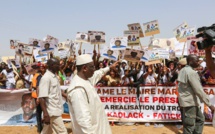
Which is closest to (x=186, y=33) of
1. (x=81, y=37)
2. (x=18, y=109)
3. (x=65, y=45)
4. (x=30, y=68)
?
(x=81, y=37)

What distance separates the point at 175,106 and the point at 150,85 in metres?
0.93

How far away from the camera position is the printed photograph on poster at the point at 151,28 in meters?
10.3

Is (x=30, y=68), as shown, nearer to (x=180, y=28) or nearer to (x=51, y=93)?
(x=51, y=93)

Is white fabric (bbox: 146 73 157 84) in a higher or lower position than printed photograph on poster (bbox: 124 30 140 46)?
lower

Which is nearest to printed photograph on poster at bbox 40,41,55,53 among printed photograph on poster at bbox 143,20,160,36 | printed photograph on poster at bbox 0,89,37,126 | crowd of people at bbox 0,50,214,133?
crowd of people at bbox 0,50,214,133

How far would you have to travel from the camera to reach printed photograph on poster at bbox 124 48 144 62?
791 cm

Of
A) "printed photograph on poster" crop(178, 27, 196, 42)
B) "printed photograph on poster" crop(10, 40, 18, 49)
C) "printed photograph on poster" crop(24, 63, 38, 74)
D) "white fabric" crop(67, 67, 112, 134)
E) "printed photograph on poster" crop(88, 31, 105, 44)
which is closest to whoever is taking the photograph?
"white fabric" crop(67, 67, 112, 134)

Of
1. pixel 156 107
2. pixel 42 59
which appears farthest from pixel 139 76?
pixel 42 59

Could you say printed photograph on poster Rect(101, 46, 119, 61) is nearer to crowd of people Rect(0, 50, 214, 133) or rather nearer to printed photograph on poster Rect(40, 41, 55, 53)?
crowd of people Rect(0, 50, 214, 133)

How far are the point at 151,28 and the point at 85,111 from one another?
25.8 ft

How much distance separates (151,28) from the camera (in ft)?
34.0

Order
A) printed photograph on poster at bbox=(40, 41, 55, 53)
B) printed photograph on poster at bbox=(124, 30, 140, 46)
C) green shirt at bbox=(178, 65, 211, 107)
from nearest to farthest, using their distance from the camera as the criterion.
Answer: green shirt at bbox=(178, 65, 211, 107) → printed photograph on poster at bbox=(124, 30, 140, 46) → printed photograph on poster at bbox=(40, 41, 55, 53)

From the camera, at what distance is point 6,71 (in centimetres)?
1138

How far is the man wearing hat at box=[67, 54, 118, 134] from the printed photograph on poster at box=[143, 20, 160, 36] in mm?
7477
